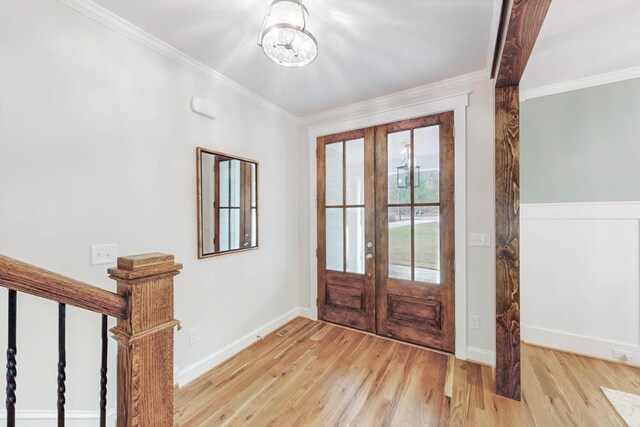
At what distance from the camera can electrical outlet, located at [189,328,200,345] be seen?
2.08 m

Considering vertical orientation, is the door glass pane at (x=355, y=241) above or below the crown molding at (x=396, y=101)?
below

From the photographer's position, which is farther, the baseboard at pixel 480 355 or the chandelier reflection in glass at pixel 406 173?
the chandelier reflection in glass at pixel 406 173

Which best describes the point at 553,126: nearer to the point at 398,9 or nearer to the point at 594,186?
the point at 594,186

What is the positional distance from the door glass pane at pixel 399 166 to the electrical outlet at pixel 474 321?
1164 millimetres

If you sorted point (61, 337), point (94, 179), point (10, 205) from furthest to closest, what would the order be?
1. point (94, 179)
2. point (10, 205)
3. point (61, 337)

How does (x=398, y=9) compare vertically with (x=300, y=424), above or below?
above

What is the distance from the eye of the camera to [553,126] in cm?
246

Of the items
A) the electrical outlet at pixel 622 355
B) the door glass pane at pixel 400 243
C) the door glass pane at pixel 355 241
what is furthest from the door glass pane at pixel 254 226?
the electrical outlet at pixel 622 355

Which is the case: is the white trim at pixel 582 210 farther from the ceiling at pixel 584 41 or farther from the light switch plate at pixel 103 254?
the light switch plate at pixel 103 254

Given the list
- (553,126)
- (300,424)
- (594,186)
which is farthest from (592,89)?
(300,424)

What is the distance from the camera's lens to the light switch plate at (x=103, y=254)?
158 centimetres

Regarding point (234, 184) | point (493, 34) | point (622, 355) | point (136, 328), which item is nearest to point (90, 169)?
point (234, 184)

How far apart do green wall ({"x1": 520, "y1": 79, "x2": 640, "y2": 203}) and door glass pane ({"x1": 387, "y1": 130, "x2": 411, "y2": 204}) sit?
3.60 feet

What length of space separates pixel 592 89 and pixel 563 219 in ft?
3.79
